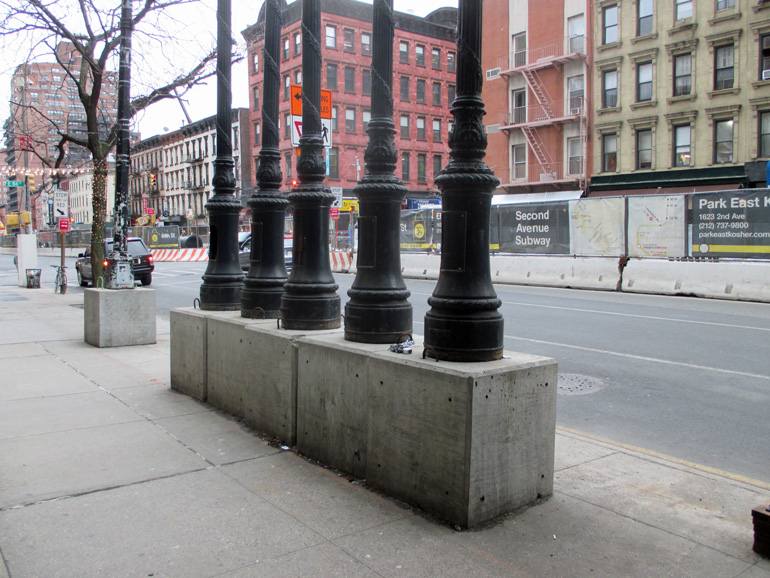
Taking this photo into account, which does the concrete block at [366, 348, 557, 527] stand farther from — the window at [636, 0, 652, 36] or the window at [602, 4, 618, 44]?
the window at [602, 4, 618, 44]

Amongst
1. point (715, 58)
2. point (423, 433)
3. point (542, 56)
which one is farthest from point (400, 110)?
point (423, 433)

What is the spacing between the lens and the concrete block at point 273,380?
483 centimetres

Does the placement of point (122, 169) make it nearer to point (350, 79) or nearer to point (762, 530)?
point (762, 530)

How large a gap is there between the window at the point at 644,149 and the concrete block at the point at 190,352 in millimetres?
30885

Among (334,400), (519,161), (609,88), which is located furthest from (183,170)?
(334,400)

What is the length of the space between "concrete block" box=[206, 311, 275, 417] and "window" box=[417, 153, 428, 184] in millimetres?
52111

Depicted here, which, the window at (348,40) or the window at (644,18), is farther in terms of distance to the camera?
the window at (348,40)

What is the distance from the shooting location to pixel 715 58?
30.1 metres

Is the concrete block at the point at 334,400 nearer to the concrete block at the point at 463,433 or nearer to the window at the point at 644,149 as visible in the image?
the concrete block at the point at 463,433

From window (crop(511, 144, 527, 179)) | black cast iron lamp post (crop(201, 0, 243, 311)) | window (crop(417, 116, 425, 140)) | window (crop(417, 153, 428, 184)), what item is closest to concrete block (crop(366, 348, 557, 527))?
black cast iron lamp post (crop(201, 0, 243, 311))

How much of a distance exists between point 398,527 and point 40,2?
14.5 meters

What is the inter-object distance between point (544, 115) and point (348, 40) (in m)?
20.3

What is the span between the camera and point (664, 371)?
24.7ft

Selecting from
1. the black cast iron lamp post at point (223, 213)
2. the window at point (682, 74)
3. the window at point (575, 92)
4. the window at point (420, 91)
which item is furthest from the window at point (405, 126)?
the black cast iron lamp post at point (223, 213)
